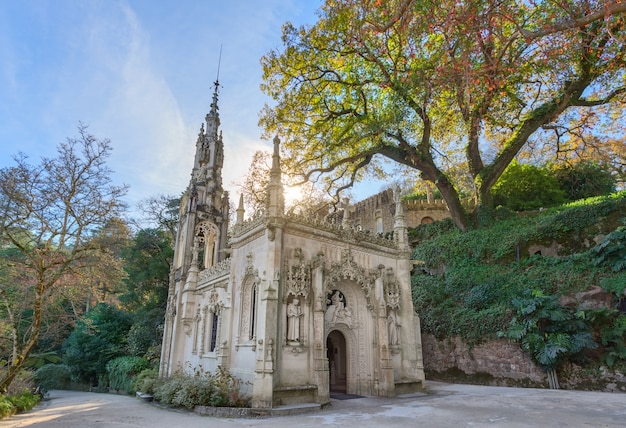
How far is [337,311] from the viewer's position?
13.2m

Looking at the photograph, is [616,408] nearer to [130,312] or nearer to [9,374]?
[9,374]

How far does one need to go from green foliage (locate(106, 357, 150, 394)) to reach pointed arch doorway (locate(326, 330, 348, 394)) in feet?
44.3

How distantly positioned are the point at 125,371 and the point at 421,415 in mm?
21682

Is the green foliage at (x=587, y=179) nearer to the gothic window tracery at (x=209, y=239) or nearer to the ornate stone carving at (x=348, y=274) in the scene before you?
the ornate stone carving at (x=348, y=274)

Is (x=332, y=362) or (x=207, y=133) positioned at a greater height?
(x=207, y=133)

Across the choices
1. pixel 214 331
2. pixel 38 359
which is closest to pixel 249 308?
pixel 214 331

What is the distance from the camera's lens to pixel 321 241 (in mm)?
13039

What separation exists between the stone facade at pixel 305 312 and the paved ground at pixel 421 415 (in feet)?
3.98

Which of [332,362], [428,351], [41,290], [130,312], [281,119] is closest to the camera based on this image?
[41,290]

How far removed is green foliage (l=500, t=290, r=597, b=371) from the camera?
1345 cm

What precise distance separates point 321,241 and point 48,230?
30.1 ft

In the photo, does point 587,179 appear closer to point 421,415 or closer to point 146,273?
point 421,415

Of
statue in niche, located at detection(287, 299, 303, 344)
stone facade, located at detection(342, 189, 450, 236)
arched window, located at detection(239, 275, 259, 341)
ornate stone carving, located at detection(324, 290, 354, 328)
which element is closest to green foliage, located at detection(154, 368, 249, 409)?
arched window, located at detection(239, 275, 259, 341)

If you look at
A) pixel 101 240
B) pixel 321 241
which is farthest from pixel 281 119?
pixel 101 240
